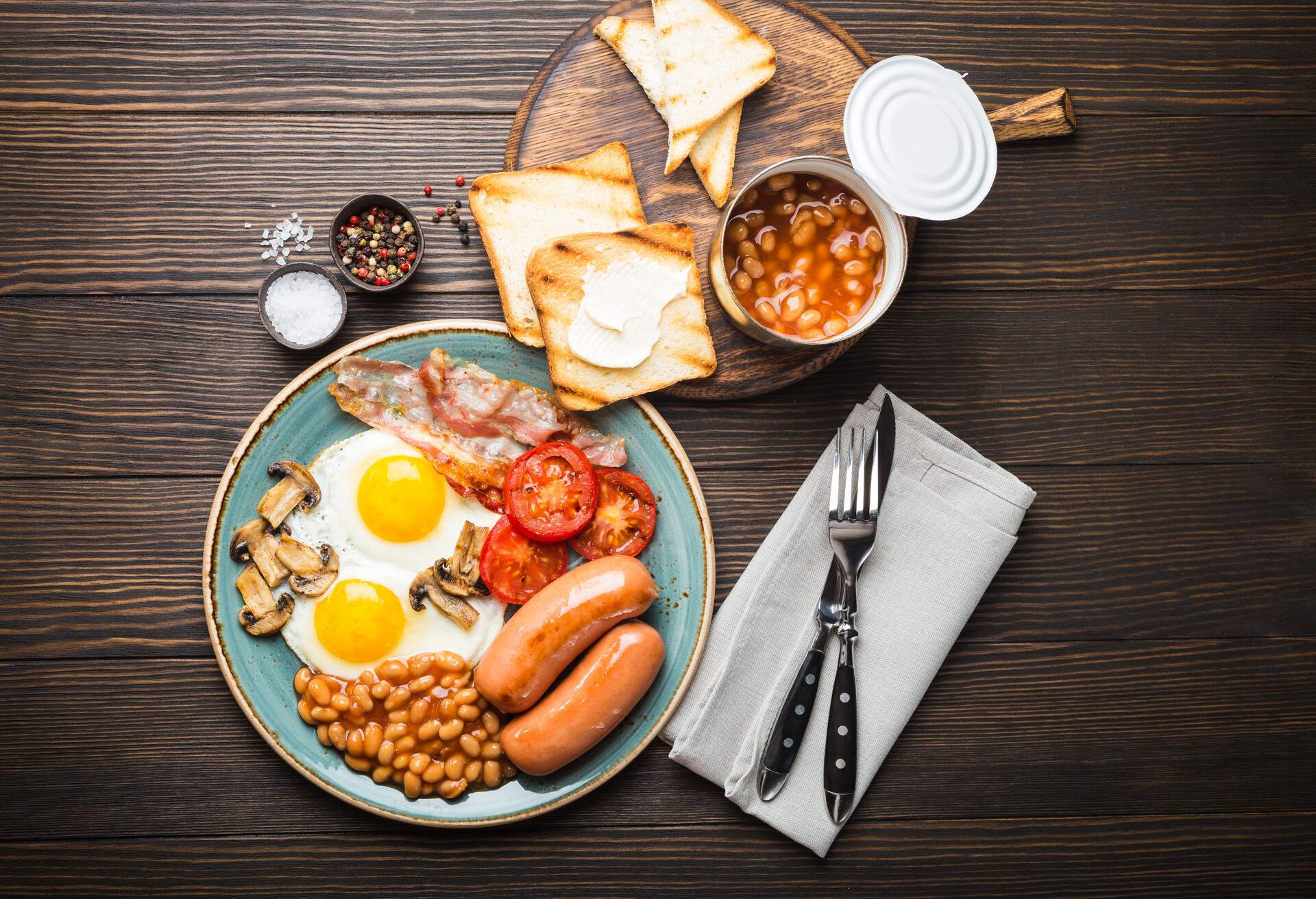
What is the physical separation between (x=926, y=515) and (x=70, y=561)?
2877 mm

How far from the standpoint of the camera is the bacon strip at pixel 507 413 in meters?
2.63

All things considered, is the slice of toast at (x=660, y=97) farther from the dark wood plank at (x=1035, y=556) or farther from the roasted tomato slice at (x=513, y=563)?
the roasted tomato slice at (x=513, y=563)

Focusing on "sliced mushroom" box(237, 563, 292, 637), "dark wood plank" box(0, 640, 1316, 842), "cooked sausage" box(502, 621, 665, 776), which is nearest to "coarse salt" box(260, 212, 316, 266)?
"sliced mushroom" box(237, 563, 292, 637)

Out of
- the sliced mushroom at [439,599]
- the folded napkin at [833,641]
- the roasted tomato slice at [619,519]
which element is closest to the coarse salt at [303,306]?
the sliced mushroom at [439,599]

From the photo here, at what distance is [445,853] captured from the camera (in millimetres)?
2727

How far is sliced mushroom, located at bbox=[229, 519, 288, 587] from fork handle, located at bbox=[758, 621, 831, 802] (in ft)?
5.47

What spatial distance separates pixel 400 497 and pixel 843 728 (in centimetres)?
163

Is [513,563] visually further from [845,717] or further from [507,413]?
A: [845,717]

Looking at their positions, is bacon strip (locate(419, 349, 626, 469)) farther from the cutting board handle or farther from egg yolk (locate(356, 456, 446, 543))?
the cutting board handle

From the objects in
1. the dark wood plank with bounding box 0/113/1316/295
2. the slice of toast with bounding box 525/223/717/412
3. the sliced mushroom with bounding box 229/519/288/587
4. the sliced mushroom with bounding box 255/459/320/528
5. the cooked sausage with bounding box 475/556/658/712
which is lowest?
the cooked sausage with bounding box 475/556/658/712

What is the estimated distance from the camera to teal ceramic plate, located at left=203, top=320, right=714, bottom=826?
2.57 metres

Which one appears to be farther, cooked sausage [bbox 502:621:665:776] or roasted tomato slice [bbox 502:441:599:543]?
roasted tomato slice [bbox 502:441:599:543]

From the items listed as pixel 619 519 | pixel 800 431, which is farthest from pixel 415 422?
pixel 800 431

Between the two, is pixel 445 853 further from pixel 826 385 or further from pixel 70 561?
pixel 826 385
